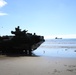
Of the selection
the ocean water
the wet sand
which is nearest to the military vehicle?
the ocean water

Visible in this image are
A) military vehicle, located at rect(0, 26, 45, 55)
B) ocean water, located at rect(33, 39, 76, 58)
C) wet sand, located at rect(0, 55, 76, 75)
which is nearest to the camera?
wet sand, located at rect(0, 55, 76, 75)

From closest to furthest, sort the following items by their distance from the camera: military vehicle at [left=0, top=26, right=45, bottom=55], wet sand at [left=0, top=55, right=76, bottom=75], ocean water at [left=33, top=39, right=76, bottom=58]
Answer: wet sand at [left=0, top=55, right=76, bottom=75]
military vehicle at [left=0, top=26, right=45, bottom=55]
ocean water at [left=33, top=39, right=76, bottom=58]

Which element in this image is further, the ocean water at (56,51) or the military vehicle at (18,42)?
the ocean water at (56,51)

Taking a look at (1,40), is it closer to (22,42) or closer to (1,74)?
(22,42)

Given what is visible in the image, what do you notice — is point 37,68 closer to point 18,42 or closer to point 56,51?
point 18,42

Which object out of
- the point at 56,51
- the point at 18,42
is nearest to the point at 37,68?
the point at 18,42

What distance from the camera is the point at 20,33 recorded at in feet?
106

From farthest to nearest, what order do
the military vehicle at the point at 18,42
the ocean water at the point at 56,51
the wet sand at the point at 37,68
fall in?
1. the ocean water at the point at 56,51
2. the military vehicle at the point at 18,42
3. the wet sand at the point at 37,68

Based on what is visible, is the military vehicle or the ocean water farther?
the ocean water

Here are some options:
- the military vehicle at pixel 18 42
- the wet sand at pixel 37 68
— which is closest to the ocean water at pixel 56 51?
the military vehicle at pixel 18 42

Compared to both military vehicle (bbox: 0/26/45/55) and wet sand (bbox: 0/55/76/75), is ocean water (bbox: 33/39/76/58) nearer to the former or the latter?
military vehicle (bbox: 0/26/45/55)

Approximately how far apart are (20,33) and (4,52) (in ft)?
13.7

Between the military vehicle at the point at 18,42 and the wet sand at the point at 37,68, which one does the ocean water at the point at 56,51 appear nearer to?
the military vehicle at the point at 18,42

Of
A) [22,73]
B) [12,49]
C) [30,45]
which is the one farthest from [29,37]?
[22,73]
